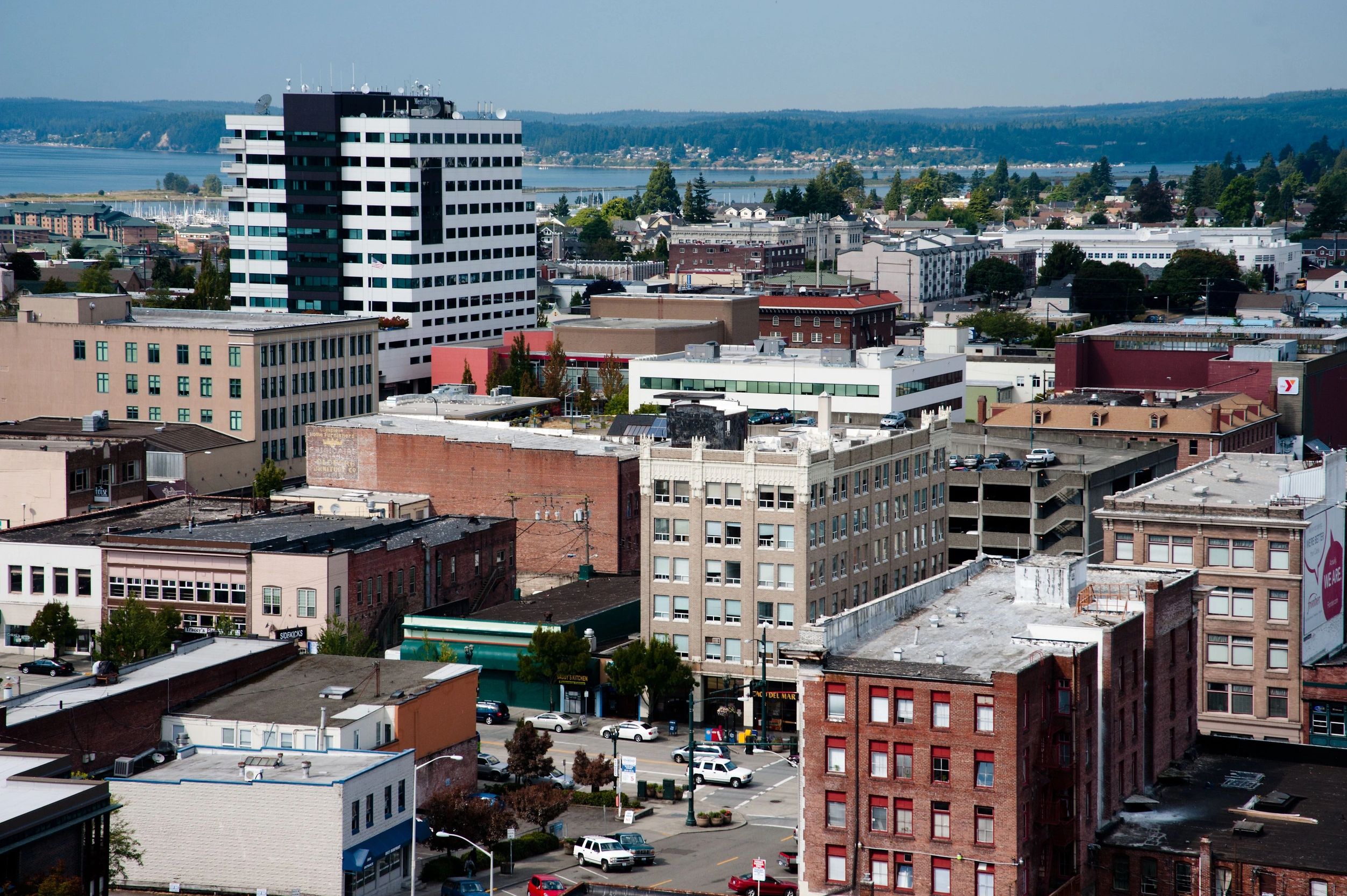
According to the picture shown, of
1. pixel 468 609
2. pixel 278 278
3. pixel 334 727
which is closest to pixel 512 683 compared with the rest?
pixel 468 609

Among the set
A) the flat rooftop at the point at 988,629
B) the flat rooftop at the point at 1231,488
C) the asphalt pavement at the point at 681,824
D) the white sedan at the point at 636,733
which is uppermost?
the flat rooftop at the point at 1231,488

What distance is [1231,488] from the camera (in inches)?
3351

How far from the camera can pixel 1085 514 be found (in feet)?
357

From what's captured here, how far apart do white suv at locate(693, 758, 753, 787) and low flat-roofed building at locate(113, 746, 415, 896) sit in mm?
19990

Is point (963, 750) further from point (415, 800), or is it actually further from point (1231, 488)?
point (1231, 488)

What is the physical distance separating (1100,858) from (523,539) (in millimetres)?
60631

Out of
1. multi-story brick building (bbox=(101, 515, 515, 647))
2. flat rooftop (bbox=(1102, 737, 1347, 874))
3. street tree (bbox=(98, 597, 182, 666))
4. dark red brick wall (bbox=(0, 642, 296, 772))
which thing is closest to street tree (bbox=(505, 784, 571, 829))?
dark red brick wall (bbox=(0, 642, 296, 772))

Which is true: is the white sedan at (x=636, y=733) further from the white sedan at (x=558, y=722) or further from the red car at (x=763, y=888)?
the red car at (x=763, y=888)

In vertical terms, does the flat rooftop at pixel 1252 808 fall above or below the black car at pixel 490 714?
above

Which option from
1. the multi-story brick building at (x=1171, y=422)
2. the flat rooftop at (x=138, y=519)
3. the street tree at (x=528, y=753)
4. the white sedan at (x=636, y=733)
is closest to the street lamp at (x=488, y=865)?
the street tree at (x=528, y=753)

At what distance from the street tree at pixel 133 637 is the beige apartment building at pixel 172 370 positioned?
50510mm

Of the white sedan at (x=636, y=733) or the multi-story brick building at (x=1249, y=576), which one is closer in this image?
the multi-story brick building at (x=1249, y=576)

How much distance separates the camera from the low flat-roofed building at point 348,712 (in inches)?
2692

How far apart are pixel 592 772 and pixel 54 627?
97.7ft
